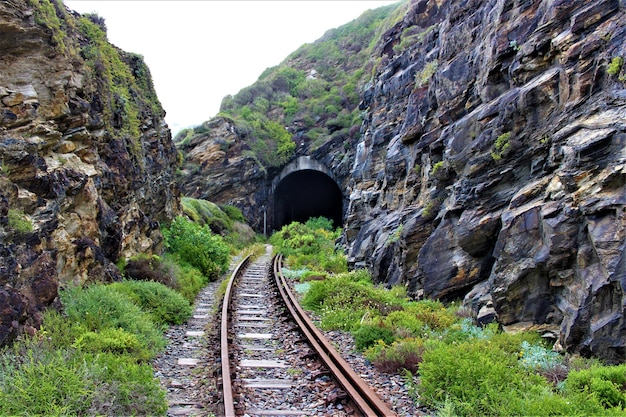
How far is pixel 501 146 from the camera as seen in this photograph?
9375mm

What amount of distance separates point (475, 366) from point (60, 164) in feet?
27.8

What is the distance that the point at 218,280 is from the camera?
16.2m

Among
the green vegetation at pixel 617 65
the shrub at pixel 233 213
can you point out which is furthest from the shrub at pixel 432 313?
the shrub at pixel 233 213

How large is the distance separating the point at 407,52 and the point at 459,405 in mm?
18510

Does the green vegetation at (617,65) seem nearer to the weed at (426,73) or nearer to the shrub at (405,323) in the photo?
the shrub at (405,323)

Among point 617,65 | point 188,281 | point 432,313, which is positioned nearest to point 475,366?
point 432,313

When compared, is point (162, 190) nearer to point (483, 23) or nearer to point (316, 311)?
point (316, 311)

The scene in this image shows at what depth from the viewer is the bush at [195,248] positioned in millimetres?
16188

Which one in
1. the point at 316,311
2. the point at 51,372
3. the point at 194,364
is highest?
the point at 51,372

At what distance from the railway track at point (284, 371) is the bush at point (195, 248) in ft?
19.1

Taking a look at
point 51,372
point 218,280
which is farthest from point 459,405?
point 218,280

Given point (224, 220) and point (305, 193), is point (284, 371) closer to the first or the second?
point (224, 220)

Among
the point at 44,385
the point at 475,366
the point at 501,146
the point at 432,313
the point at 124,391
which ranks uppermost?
the point at 501,146

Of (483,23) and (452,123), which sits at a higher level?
(483,23)
